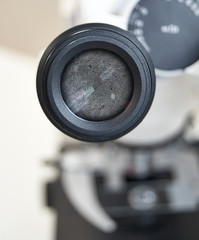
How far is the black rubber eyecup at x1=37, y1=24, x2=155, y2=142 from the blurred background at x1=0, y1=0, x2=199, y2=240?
33 cm

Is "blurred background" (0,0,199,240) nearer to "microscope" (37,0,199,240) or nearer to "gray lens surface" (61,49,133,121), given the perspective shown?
"microscope" (37,0,199,240)

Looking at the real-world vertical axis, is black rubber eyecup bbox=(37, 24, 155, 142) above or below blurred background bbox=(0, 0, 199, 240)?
below

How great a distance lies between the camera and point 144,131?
43cm

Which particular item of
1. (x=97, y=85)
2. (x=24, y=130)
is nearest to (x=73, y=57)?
(x=97, y=85)

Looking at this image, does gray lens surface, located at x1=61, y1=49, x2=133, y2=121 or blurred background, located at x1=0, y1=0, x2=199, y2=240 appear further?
blurred background, located at x1=0, y1=0, x2=199, y2=240

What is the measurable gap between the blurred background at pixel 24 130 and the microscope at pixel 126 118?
0.07m

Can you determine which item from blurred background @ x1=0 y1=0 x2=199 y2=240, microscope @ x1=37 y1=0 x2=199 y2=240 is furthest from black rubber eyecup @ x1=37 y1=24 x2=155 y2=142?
blurred background @ x1=0 y1=0 x2=199 y2=240

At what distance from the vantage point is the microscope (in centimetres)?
23

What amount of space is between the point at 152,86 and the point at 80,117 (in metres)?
0.06

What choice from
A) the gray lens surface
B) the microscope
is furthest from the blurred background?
the gray lens surface

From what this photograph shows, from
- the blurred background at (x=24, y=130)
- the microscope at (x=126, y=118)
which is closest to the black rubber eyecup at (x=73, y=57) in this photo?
the microscope at (x=126, y=118)

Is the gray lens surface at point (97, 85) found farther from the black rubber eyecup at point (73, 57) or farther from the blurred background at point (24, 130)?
the blurred background at point (24, 130)

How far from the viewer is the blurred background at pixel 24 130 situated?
0.60 meters

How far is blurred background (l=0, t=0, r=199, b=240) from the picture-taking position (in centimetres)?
60
